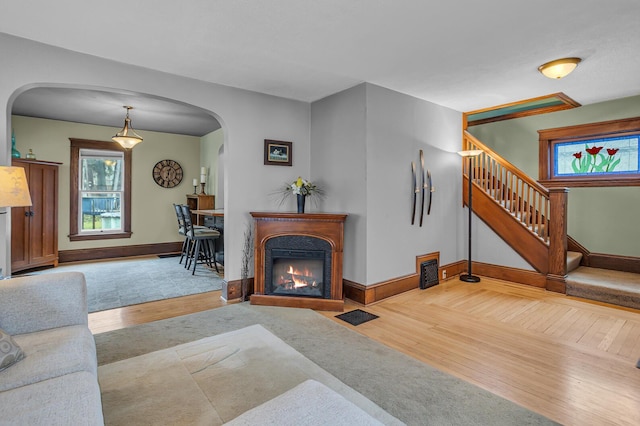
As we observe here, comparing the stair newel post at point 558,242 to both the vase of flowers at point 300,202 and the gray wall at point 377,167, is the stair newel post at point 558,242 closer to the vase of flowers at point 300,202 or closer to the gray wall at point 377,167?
the gray wall at point 377,167

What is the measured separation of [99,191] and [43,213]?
118 centimetres

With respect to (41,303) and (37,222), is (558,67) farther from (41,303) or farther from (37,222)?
(37,222)

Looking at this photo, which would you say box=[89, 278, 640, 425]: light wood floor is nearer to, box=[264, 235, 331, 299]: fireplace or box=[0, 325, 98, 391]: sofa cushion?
box=[264, 235, 331, 299]: fireplace

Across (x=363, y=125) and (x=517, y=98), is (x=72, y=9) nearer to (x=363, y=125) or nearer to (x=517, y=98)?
(x=363, y=125)

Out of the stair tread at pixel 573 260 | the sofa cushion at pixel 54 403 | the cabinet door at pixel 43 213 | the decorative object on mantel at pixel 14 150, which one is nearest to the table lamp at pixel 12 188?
the sofa cushion at pixel 54 403

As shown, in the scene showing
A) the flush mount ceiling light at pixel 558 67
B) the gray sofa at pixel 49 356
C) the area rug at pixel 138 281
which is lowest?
the area rug at pixel 138 281

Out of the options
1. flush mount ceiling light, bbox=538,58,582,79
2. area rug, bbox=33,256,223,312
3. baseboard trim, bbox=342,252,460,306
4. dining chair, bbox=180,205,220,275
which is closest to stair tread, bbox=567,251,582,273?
baseboard trim, bbox=342,252,460,306

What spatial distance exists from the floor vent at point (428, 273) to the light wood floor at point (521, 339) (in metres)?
0.13

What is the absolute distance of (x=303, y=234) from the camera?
146 inches

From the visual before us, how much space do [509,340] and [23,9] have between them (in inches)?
176

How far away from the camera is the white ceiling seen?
2.23 metres

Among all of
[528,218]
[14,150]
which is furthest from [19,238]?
[528,218]

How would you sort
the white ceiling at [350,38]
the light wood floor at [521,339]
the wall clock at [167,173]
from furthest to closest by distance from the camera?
1. the wall clock at [167,173]
2. the white ceiling at [350,38]
3. the light wood floor at [521,339]

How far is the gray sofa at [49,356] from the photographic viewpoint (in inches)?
44.5
